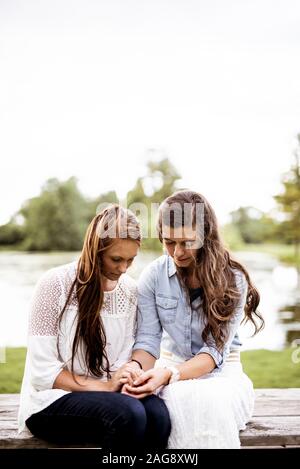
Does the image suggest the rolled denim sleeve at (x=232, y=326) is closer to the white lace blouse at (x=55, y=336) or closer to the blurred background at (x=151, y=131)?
the white lace blouse at (x=55, y=336)

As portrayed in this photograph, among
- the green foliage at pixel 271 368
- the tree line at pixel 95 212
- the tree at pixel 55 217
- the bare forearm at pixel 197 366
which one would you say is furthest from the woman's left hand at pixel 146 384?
the tree at pixel 55 217

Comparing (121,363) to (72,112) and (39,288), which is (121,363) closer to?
(39,288)

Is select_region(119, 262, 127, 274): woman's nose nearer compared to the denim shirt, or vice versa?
select_region(119, 262, 127, 274): woman's nose

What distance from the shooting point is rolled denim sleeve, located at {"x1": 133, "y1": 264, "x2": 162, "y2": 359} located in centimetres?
219

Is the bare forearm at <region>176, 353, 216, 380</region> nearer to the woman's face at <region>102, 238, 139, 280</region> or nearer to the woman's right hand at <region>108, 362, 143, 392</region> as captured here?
the woman's right hand at <region>108, 362, 143, 392</region>

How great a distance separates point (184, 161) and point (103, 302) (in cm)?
436

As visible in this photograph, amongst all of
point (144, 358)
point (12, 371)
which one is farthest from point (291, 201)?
point (144, 358)

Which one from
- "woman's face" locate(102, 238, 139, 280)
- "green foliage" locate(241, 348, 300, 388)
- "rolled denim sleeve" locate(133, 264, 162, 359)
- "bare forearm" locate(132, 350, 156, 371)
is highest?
"woman's face" locate(102, 238, 139, 280)

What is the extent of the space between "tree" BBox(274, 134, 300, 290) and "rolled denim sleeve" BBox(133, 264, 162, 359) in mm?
4530

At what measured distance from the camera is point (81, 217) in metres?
6.85

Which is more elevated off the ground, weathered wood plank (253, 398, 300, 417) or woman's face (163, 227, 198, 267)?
woman's face (163, 227, 198, 267)

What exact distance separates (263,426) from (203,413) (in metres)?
0.38

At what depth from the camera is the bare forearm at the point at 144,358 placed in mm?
2160

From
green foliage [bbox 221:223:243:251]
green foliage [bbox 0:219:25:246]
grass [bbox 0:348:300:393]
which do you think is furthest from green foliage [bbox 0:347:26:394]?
green foliage [bbox 221:223:243:251]
